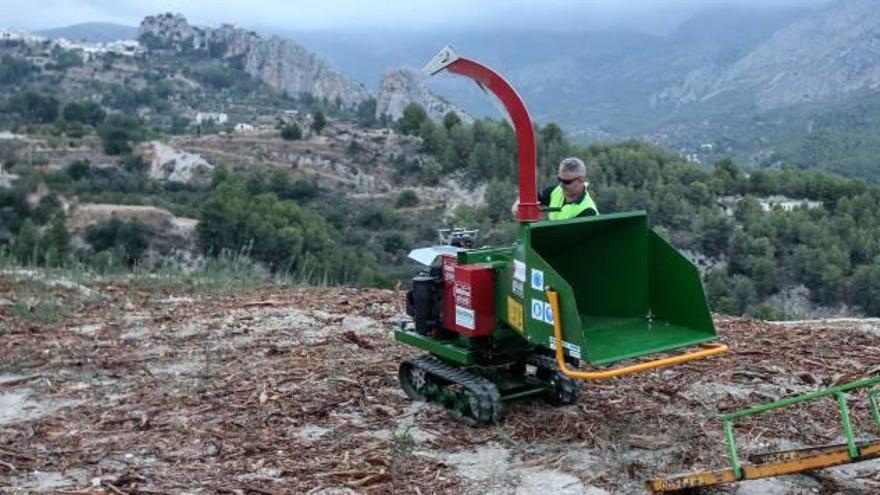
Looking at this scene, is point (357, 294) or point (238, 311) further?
point (357, 294)

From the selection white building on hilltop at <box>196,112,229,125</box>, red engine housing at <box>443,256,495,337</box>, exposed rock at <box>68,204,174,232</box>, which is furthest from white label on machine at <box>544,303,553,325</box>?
white building on hilltop at <box>196,112,229,125</box>

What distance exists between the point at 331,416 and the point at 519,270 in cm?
171

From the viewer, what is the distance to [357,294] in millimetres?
11320

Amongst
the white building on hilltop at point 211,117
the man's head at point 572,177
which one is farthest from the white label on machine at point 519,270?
the white building on hilltop at point 211,117

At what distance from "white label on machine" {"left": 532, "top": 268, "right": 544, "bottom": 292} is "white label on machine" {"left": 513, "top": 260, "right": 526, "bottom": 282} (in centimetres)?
11

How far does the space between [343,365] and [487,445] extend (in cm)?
221

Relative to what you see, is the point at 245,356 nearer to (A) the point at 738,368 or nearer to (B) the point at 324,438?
(B) the point at 324,438

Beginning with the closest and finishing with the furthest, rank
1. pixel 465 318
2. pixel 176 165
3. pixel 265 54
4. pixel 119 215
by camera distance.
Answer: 1. pixel 465 318
2. pixel 119 215
3. pixel 176 165
4. pixel 265 54

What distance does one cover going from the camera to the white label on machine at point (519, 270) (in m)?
5.95

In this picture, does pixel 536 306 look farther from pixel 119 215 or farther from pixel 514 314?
pixel 119 215

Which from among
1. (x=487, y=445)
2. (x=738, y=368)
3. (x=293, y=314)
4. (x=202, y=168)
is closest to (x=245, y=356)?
(x=293, y=314)

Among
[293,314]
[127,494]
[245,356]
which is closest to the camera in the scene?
[127,494]

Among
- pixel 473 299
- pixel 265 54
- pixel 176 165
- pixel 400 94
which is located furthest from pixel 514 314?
pixel 265 54

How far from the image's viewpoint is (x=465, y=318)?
6383mm
